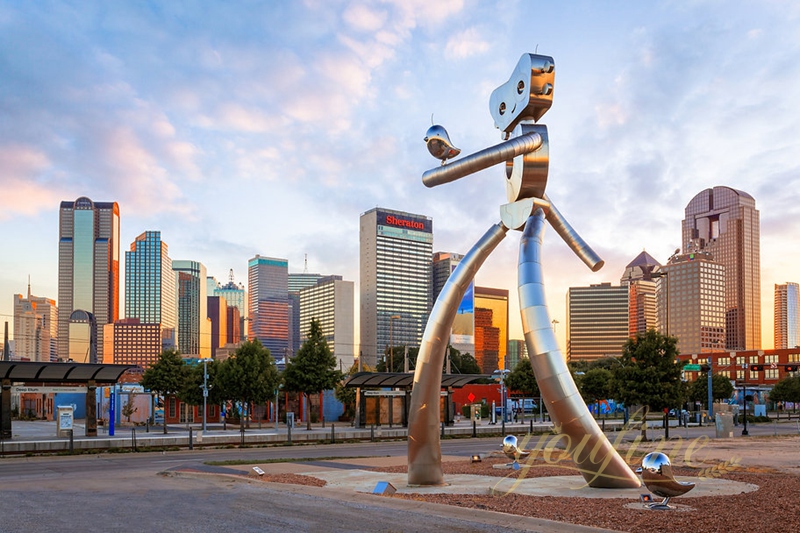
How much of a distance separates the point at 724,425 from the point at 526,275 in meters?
31.2

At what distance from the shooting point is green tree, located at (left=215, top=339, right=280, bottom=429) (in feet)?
158

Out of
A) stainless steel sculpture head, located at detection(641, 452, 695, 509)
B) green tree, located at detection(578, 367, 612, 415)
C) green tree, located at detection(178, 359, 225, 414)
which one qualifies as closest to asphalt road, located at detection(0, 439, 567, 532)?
stainless steel sculpture head, located at detection(641, 452, 695, 509)

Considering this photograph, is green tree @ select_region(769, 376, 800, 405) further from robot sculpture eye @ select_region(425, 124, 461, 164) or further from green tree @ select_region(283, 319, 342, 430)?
robot sculpture eye @ select_region(425, 124, 461, 164)

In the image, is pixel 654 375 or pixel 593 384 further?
pixel 593 384

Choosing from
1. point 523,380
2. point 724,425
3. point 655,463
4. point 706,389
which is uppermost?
point 655,463

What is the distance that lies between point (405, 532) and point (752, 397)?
99.4 metres

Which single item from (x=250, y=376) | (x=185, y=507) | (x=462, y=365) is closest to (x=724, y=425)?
(x=250, y=376)

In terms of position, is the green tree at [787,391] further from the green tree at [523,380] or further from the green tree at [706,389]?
the green tree at [523,380]

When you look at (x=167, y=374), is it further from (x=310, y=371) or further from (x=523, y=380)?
(x=523, y=380)

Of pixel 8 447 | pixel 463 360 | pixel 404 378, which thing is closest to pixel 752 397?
pixel 463 360

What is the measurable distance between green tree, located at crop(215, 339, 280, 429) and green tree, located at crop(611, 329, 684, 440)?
21829mm

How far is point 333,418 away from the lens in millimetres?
63688

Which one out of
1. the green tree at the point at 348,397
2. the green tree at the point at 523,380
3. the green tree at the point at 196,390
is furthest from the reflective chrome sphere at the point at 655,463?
the green tree at the point at 523,380

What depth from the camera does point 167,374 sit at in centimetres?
5034
